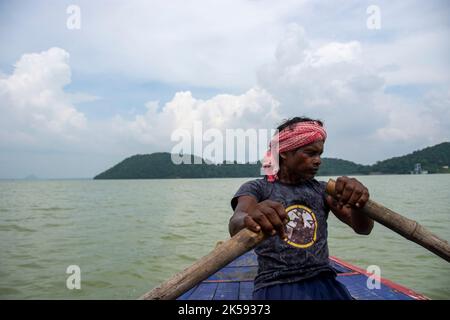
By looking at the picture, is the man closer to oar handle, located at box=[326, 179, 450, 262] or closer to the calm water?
oar handle, located at box=[326, 179, 450, 262]

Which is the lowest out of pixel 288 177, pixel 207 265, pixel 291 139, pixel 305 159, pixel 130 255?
pixel 130 255

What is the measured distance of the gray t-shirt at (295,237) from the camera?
7.28 feet

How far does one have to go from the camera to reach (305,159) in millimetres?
2367

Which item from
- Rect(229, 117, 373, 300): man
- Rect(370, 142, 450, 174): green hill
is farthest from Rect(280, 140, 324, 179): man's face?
Rect(370, 142, 450, 174): green hill

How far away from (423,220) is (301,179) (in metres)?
17.2

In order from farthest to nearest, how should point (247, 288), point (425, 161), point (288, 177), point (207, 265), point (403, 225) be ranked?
1. point (425, 161)
2. point (247, 288)
3. point (288, 177)
4. point (403, 225)
5. point (207, 265)

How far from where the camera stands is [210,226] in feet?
53.1

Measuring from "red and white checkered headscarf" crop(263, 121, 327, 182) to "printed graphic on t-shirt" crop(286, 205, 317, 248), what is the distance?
0.92ft

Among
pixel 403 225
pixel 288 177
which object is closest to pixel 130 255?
pixel 288 177

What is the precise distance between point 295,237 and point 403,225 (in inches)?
24.7

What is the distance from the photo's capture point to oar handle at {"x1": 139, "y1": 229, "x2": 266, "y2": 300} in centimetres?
177

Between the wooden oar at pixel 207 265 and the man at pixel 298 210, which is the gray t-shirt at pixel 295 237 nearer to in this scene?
the man at pixel 298 210

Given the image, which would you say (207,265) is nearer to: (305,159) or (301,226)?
(301,226)

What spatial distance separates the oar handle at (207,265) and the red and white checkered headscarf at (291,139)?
2.60 feet
